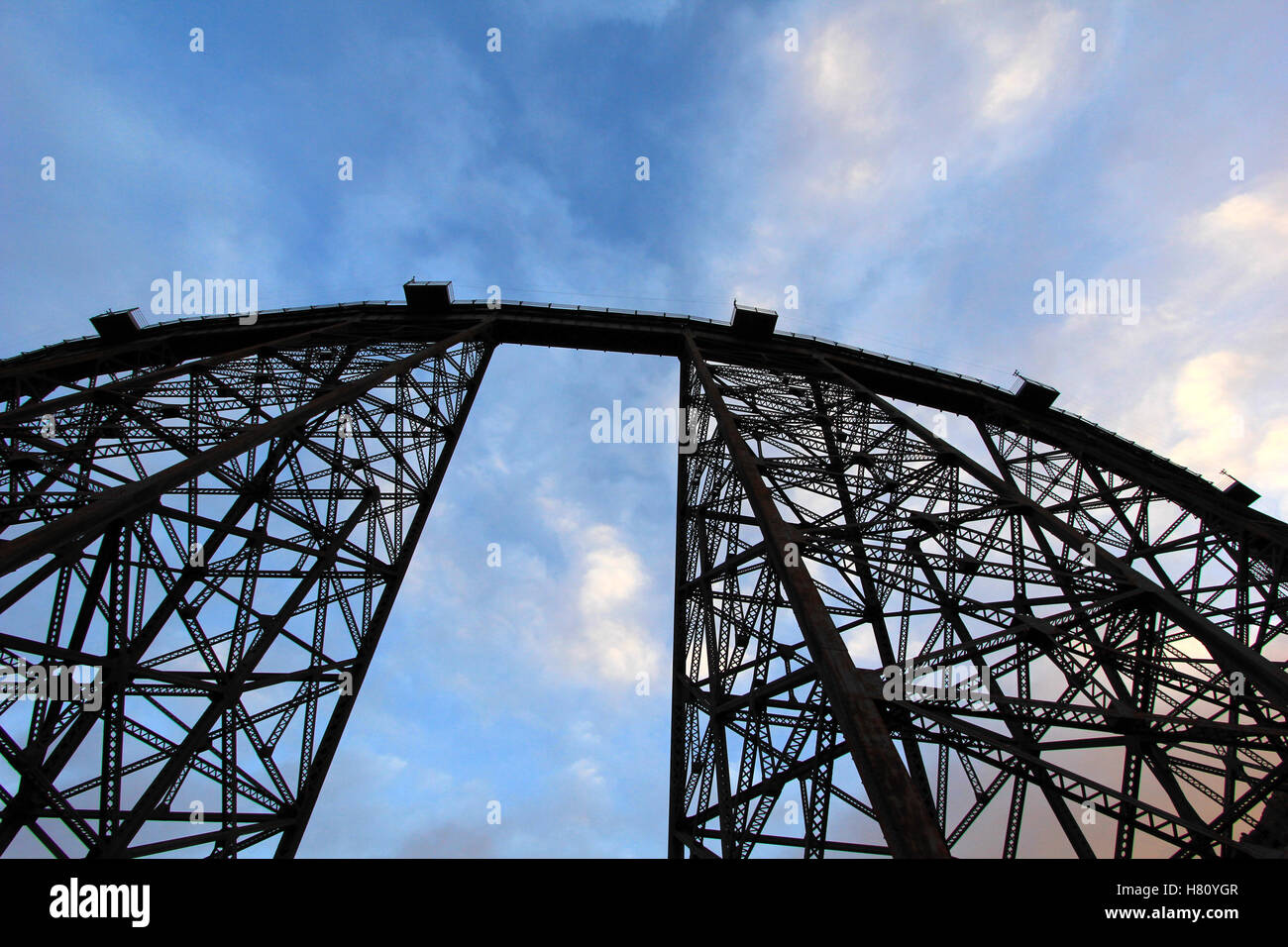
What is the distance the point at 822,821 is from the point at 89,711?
999 cm

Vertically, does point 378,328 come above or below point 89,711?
above

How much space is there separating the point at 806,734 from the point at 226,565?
10655 millimetres

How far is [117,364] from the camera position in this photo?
2108cm

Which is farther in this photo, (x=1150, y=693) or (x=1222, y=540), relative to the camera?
(x=1222, y=540)

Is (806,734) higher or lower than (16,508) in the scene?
lower

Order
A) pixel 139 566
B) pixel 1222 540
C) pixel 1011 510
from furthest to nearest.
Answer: pixel 1222 540
pixel 1011 510
pixel 139 566

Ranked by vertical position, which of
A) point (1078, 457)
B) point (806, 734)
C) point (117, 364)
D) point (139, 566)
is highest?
point (117, 364)

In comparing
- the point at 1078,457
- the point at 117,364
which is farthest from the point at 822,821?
the point at 117,364

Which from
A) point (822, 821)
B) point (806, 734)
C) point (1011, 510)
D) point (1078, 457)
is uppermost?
point (1078, 457)

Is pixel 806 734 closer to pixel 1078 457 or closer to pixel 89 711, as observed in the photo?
pixel 89 711

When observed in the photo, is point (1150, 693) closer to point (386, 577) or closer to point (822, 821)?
point (822, 821)
